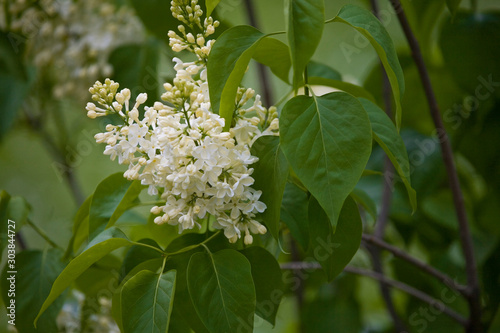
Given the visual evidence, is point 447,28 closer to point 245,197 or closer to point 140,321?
point 245,197

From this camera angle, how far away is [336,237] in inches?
16.9

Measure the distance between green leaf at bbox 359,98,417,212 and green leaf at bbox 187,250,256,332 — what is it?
0.51 ft

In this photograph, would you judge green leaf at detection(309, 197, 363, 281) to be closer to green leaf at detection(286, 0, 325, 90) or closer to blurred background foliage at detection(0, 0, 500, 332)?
green leaf at detection(286, 0, 325, 90)

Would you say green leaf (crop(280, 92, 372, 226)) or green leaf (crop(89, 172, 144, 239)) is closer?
green leaf (crop(280, 92, 372, 226))

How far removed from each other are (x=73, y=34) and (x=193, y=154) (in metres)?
0.68

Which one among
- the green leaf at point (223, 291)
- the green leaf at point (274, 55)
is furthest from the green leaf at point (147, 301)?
the green leaf at point (274, 55)

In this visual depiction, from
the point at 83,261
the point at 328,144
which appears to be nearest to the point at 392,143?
the point at 328,144

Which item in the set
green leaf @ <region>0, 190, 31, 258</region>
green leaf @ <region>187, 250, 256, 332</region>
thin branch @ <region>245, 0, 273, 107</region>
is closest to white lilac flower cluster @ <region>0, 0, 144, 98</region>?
thin branch @ <region>245, 0, 273, 107</region>

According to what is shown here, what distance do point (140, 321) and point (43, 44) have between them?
0.76m

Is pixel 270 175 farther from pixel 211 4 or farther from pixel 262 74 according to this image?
pixel 262 74

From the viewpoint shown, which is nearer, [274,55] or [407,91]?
[274,55]

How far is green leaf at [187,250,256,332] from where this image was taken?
40 cm

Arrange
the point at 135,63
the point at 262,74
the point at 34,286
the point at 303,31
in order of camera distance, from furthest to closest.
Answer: the point at 262,74
the point at 135,63
the point at 34,286
the point at 303,31

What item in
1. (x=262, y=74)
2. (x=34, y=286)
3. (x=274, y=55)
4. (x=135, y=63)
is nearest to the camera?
(x=274, y=55)
